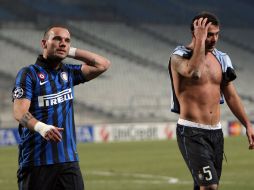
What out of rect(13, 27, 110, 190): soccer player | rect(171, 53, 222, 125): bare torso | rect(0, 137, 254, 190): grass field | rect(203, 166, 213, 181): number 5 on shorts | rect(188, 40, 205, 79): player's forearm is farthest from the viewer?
rect(0, 137, 254, 190): grass field

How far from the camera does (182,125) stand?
293 inches

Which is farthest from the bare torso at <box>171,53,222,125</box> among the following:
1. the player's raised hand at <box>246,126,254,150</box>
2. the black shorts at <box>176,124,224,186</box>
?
the player's raised hand at <box>246,126,254,150</box>

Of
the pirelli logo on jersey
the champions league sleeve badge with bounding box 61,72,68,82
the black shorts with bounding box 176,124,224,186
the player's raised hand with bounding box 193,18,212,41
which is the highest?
the player's raised hand with bounding box 193,18,212,41

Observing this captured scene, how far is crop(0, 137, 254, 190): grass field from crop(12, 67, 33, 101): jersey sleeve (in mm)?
6802

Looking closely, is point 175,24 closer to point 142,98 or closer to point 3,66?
point 142,98

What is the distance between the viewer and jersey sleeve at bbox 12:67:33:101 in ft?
20.1

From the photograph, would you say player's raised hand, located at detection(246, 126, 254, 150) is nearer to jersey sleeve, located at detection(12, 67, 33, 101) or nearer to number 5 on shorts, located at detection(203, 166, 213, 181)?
number 5 on shorts, located at detection(203, 166, 213, 181)

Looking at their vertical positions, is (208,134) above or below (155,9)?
below

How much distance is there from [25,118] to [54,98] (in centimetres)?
44

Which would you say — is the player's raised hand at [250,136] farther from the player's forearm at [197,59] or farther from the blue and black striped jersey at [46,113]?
the blue and black striped jersey at [46,113]

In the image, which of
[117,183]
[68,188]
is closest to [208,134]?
[68,188]

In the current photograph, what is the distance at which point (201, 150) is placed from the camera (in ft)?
24.0

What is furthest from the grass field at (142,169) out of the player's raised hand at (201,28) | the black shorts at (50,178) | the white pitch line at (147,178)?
the black shorts at (50,178)

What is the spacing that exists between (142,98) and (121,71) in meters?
3.26
